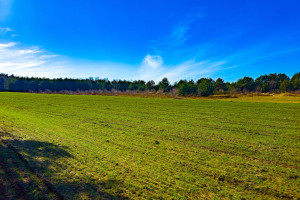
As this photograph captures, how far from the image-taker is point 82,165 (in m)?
6.13

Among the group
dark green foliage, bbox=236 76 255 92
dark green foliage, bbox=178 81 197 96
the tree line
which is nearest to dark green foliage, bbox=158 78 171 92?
the tree line

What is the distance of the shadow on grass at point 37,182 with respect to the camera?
14.5ft

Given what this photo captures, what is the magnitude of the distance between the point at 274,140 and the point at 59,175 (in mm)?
11337

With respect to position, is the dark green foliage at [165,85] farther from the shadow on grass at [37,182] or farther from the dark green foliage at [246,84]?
the shadow on grass at [37,182]

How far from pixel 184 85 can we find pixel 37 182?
7575 centimetres

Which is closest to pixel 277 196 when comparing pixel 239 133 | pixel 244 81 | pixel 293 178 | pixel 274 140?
pixel 293 178

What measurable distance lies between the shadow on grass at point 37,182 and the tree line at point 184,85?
74.0 m

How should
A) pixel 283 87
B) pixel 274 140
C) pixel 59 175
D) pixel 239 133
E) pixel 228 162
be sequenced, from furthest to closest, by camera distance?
pixel 283 87 < pixel 239 133 < pixel 274 140 < pixel 228 162 < pixel 59 175

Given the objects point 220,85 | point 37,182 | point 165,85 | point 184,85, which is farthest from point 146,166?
point 220,85

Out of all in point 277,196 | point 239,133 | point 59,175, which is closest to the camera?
point 277,196

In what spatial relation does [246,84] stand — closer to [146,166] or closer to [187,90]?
[187,90]

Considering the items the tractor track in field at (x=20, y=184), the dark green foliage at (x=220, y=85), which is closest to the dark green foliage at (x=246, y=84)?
the dark green foliage at (x=220, y=85)

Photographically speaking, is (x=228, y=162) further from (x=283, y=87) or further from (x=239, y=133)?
(x=283, y=87)

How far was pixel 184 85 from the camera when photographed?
7738 cm
